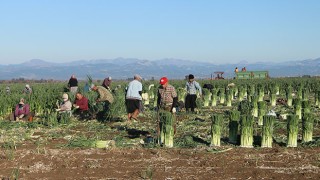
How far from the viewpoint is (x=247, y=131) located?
9.98 meters

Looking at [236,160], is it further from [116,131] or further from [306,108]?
[306,108]

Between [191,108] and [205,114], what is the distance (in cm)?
55

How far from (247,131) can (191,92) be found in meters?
6.37

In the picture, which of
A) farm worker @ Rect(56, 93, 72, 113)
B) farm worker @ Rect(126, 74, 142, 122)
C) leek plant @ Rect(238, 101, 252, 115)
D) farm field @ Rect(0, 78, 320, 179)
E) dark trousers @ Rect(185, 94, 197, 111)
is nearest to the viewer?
farm field @ Rect(0, 78, 320, 179)

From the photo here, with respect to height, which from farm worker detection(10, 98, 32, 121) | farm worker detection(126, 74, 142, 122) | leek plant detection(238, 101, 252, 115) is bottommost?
farm worker detection(10, 98, 32, 121)

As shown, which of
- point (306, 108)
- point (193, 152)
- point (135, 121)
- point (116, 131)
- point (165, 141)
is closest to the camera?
point (193, 152)

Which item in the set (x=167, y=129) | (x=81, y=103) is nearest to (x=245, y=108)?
(x=167, y=129)

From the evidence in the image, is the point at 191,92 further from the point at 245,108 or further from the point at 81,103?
the point at 81,103

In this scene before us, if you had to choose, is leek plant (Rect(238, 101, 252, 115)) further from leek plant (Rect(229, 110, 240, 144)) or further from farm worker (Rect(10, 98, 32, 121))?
farm worker (Rect(10, 98, 32, 121))

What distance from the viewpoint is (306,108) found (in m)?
13.9

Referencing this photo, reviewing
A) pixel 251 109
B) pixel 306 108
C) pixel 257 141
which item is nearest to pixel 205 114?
pixel 251 109

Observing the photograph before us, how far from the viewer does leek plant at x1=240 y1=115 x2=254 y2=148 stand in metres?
9.98

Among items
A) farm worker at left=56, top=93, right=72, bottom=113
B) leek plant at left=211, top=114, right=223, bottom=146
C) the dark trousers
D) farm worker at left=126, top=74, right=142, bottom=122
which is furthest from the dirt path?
the dark trousers

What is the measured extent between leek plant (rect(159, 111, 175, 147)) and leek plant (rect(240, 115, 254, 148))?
149 centimetres
